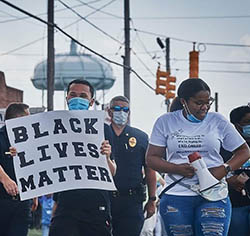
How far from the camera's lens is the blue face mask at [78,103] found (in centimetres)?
670

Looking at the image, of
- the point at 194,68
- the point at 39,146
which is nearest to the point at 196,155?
the point at 39,146

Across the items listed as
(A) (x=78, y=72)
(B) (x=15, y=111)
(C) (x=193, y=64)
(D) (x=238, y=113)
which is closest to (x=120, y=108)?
(B) (x=15, y=111)

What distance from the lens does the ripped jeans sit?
6188 mm

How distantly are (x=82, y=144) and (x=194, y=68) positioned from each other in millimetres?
18135

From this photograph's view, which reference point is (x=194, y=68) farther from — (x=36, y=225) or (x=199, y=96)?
(x=199, y=96)

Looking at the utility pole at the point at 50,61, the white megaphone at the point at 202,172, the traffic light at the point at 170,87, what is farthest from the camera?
the traffic light at the point at 170,87

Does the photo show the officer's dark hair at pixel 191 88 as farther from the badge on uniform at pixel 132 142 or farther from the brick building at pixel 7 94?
the brick building at pixel 7 94

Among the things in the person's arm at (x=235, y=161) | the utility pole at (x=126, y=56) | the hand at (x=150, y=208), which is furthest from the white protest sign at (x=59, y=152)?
the utility pole at (x=126, y=56)

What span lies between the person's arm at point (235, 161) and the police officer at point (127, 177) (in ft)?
7.40

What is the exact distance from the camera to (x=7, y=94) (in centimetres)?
3594

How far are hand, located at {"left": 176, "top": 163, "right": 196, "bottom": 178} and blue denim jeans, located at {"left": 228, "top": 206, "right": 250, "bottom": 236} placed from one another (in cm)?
137

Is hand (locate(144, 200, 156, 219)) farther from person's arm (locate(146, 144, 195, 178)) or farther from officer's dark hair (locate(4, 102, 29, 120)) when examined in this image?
person's arm (locate(146, 144, 195, 178))

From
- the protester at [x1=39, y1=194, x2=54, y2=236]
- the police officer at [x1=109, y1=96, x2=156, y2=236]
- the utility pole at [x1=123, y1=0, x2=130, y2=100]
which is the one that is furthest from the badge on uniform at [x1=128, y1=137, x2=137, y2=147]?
the utility pole at [x1=123, y1=0, x2=130, y2=100]

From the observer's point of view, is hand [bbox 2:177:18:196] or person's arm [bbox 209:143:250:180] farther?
hand [bbox 2:177:18:196]
